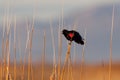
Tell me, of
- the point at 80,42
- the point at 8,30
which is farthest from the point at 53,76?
the point at 8,30

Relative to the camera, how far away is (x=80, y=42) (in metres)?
1.31

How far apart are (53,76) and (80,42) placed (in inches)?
8.5

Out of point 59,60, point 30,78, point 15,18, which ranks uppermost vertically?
point 15,18

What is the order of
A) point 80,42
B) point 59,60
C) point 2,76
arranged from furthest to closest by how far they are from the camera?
point 2,76 → point 59,60 → point 80,42

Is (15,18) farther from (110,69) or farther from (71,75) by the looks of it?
(110,69)

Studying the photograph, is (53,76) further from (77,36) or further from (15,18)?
(15,18)

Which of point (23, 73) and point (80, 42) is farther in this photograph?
point (23, 73)

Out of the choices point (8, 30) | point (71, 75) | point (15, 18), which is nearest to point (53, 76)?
point (71, 75)

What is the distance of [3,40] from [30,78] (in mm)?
293

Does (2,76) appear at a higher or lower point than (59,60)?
lower

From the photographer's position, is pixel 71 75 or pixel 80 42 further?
pixel 71 75

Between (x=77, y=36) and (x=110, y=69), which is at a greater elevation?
(x=77, y=36)

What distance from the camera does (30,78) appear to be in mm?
1820

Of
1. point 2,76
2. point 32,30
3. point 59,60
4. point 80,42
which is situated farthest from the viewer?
point 2,76
